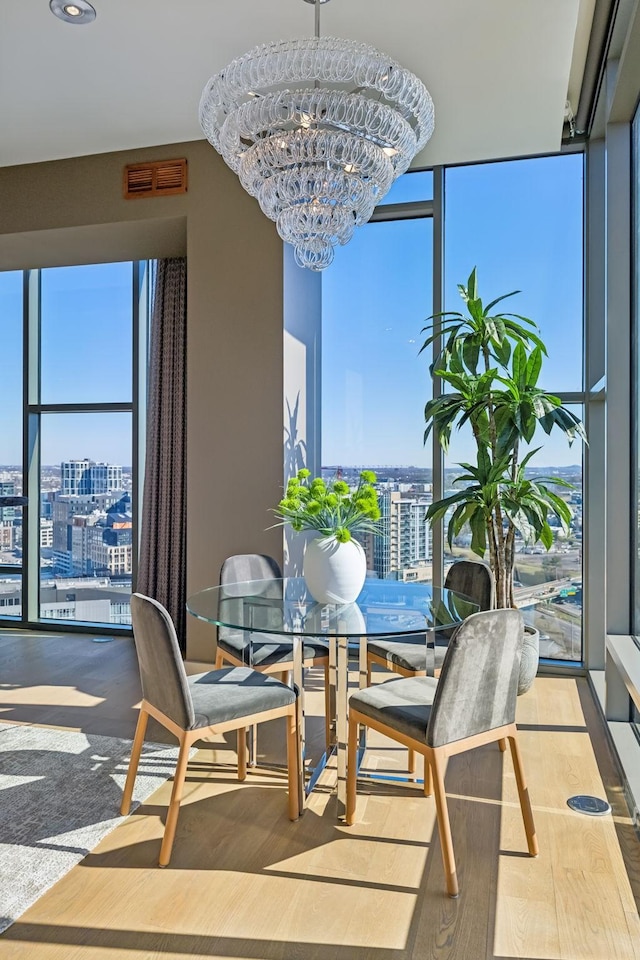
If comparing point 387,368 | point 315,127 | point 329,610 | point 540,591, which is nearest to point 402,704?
point 329,610

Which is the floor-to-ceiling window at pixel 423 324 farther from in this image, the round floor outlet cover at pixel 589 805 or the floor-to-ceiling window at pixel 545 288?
the round floor outlet cover at pixel 589 805

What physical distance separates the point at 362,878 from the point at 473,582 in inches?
59.3

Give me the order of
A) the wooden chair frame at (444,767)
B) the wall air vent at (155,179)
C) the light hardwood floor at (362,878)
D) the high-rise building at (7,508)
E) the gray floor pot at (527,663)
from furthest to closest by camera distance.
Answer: the high-rise building at (7,508)
the wall air vent at (155,179)
the gray floor pot at (527,663)
the wooden chair frame at (444,767)
the light hardwood floor at (362,878)

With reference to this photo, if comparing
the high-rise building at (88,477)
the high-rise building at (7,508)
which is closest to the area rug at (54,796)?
the high-rise building at (88,477)

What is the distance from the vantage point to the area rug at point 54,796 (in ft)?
7.44

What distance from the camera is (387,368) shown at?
16.2 ft

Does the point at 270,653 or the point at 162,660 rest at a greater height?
the point at 162,660

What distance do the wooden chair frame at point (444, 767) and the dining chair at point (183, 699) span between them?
0.70 feet

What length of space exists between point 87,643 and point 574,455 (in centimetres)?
383

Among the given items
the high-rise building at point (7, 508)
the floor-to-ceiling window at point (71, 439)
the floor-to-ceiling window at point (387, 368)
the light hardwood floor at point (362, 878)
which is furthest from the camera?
the high-rise building at point (7, 508)

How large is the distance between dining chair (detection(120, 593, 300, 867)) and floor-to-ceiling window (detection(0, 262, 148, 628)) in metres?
3.33

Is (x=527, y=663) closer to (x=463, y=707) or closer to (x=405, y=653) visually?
(x=405, y=653)

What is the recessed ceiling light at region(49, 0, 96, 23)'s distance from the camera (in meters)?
2.97

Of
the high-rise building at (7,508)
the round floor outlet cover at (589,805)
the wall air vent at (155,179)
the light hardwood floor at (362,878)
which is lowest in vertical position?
the light hardwood floor at (362,878)
